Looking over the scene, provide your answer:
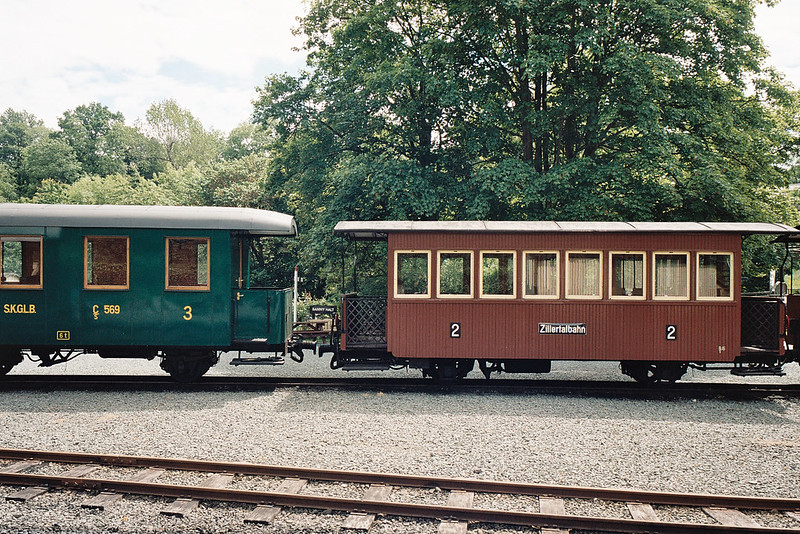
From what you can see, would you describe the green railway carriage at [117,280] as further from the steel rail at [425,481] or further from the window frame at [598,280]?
the window frame at [598,280]

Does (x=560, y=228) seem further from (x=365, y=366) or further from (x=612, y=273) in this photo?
(x=365, y=366)

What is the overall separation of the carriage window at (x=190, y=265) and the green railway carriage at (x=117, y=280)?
2 centimetres

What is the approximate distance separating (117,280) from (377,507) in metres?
7.85

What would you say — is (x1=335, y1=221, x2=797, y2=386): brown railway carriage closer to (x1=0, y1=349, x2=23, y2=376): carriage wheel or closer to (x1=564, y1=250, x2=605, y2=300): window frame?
(x1=564, y1=250, x2=605, y2=300): window frame

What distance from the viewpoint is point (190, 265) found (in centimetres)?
1112

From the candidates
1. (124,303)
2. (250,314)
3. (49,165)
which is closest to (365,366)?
(250,314)

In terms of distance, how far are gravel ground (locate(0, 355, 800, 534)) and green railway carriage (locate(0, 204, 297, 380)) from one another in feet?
3.59

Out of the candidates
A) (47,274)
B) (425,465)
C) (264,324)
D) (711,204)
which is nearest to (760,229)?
(711,204)

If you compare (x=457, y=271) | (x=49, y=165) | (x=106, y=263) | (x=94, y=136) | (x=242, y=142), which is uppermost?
(x=94, y=136)

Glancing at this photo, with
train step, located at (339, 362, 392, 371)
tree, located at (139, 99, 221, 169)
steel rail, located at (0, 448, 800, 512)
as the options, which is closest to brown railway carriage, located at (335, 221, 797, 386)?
train step, located at (339, 362, 392, 371)

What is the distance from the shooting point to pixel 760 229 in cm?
1067

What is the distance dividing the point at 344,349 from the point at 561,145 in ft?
37.0

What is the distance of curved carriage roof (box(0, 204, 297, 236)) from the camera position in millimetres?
10797

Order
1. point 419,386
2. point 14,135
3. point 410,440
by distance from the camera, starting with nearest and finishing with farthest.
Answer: point 410,440
point 419,386
point 14,135
